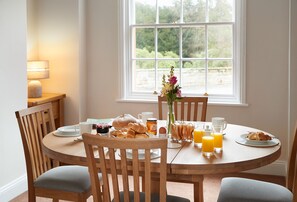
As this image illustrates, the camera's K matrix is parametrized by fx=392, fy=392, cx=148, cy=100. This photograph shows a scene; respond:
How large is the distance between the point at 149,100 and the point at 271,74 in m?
1.38

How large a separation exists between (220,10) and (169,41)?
664 mm

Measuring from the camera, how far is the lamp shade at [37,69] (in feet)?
13.8

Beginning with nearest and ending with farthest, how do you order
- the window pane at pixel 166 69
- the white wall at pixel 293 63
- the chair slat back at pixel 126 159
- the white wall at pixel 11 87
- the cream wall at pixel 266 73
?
1. the chair slat back at pixel 126 159
2. the white wall at pixel 11 87
3. the white wall at pixel 293 63
4. the cream wall at pixel 266 73
5. the window pane at pixel 166 69

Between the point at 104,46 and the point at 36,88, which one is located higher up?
the point at 104,46

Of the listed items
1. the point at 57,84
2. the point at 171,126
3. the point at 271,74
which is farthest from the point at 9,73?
the point at 271,74

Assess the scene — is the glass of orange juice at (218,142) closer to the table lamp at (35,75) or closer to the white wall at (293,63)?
the white wall at (293,63)

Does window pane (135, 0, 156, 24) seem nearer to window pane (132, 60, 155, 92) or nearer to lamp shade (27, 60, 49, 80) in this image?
window pane (132, 60, 155, 92)

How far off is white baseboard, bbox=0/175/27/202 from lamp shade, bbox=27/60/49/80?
1.09 metres

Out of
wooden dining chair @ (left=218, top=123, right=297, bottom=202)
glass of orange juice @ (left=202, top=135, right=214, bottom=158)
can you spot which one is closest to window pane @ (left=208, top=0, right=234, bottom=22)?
wooden dining chair @ (left=218, top=123, right=297, bottom=202)

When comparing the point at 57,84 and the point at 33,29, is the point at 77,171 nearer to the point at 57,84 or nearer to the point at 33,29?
the point at 57,84

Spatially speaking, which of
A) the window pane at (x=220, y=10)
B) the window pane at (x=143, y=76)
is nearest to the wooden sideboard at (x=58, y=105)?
the window pane at (x=143, y=76)

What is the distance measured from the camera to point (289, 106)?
12.9 ft

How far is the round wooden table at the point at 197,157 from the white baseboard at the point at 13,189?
4.18ft

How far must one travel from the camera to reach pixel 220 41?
438 centimetres
